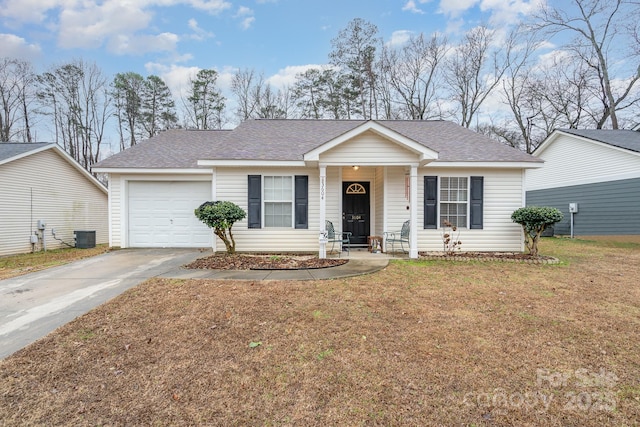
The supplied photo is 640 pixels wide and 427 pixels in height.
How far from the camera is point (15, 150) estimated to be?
1070 centimetres

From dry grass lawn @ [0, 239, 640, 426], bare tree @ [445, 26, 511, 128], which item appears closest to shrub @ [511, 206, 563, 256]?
dry grass lawn @ [0, 239, 640, 426]

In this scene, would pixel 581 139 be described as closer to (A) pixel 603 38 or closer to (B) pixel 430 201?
(B) pixel 430 201

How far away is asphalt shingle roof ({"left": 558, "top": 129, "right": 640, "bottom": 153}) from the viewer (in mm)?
12008

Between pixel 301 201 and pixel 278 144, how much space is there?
2178 millimetres

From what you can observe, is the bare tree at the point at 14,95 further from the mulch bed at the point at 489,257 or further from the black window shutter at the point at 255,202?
the mulch bed at the point at 489,257

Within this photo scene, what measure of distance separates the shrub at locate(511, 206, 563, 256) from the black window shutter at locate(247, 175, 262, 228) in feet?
23.9

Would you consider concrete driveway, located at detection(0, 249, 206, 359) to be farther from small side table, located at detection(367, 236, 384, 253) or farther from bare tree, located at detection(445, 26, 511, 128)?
bare tree, located at detection(445, 26, 511, 128)

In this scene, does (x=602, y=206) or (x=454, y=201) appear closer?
(x=454, y=201)

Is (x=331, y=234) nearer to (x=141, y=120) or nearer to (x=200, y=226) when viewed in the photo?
(x=200, y=226)

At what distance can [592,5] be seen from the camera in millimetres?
19172

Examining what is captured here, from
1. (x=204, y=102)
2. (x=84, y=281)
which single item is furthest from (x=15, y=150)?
(x=204, y=102)

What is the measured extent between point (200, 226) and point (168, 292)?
5.04 metres

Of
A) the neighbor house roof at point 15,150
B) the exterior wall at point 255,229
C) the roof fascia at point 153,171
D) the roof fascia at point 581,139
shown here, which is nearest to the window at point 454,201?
the exterior wall at point 255,229

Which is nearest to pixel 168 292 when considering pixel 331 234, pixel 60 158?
pixel 331 234
